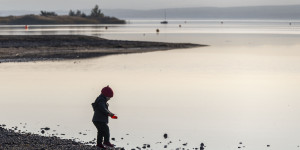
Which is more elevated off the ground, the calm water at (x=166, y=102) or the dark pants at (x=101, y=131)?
the dark pants at (x=101, y=131)

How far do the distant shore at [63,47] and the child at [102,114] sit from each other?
26.9m

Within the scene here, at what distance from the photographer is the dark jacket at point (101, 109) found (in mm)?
12836

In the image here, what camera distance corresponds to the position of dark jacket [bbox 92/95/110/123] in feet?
42.1

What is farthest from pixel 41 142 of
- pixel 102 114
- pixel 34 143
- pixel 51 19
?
pixel 51 19

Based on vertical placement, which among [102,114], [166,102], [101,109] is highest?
[101,109]

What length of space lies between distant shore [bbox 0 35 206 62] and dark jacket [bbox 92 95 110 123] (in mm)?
26987

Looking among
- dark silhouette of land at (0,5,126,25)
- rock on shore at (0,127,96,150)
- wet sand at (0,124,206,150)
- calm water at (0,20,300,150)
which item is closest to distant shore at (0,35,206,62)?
calm water at (0,20,300,150)

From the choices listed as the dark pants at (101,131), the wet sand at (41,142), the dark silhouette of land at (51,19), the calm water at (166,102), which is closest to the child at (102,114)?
the dark pants at (101,131)

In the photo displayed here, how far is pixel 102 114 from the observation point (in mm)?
13062

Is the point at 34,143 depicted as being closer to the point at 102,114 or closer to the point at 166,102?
the point at 102,114

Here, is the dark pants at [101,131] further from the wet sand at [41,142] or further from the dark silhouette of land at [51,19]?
the dark silhouette of land at [51,19]

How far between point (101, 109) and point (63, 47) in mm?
39694

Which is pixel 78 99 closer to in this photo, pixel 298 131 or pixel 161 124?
pixel 161 124

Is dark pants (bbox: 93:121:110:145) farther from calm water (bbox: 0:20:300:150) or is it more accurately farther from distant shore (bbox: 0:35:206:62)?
distant shore (bbox: 0:35:206:62)
